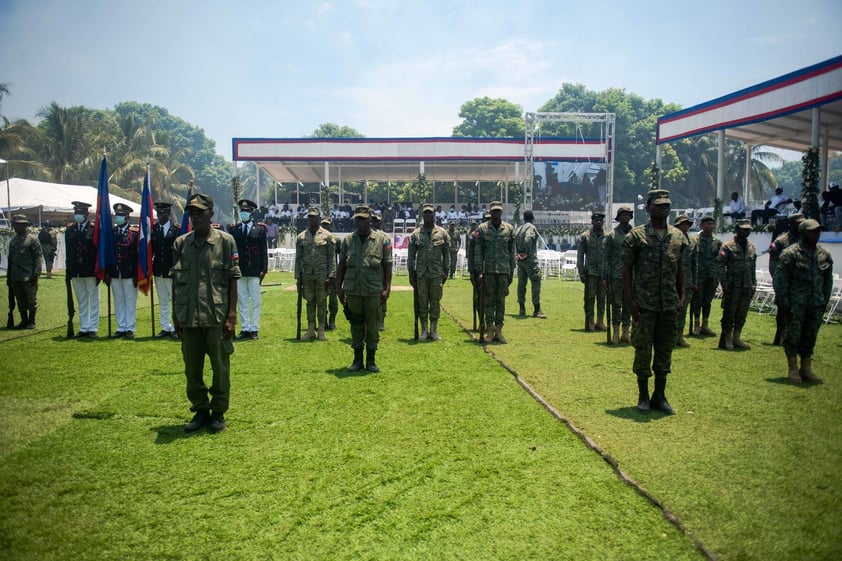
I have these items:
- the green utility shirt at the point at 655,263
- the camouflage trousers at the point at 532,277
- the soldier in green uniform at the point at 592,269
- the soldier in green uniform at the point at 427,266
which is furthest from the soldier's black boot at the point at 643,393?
the camouflage trousers at the point at 532,277

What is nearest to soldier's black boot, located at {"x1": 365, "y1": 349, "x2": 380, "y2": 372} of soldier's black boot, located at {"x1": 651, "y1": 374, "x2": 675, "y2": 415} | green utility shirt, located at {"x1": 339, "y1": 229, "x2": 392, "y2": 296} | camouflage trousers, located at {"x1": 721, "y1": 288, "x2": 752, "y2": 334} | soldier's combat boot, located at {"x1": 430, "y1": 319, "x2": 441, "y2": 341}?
green utility shirt, located at {"x1": 339, "y1": 229, "x2": 392, "y2": 296}

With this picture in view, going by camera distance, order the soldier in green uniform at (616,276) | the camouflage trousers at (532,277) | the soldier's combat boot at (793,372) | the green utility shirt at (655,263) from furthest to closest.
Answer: the camouflage trousers at (532,277) → the soldier in green uniform at (616,276) → the soldier's combat boot at (793,372) → the green utility shirt at (655,263)

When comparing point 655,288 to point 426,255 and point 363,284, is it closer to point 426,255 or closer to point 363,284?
point 363,284

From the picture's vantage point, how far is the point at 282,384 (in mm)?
7270

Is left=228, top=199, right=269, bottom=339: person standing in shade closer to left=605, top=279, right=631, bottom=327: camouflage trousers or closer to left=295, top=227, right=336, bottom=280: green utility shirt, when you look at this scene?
left=295, top=227, right=336, bottom=280: green utility shirt

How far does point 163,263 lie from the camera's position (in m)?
10.5

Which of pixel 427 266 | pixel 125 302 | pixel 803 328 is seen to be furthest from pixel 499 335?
pixel 125 302

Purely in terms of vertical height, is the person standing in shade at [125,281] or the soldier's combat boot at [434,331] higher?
the person standing in shade at [125,281]

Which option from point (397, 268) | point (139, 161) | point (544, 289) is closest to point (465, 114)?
point (139, 161)

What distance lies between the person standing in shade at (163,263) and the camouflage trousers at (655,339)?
Result: 7.80 meters

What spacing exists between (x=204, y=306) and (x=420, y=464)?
2.42m

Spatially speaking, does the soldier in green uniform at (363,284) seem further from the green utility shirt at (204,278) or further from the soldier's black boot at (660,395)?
the soldier's black boot at (660,395)

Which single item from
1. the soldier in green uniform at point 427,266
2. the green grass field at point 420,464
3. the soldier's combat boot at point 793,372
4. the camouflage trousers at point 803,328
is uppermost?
the soldier in green uniform at point 427,266

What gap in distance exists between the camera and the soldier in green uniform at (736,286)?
31.7 ft
